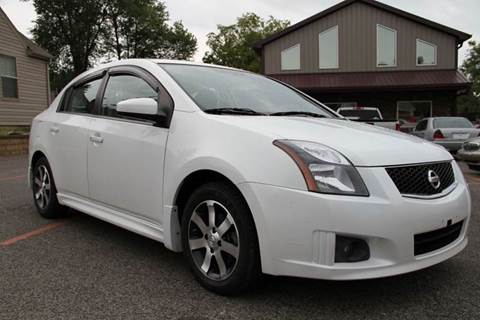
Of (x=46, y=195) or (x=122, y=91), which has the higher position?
(x=122, y=91)

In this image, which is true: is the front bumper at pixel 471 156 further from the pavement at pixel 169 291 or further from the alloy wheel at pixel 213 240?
the alloy wheel at pixel 213 240

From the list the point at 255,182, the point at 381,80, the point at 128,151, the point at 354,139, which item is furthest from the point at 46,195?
the point at 381,80

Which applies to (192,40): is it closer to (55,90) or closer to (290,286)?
(55,90)

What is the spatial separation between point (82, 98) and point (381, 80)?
18720 mm

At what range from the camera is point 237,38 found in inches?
2447

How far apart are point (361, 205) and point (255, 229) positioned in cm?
64

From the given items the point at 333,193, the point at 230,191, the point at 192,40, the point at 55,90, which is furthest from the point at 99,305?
the point at 192,40

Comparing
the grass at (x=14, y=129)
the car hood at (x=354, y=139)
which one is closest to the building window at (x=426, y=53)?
the grass at (x=14, y=129)

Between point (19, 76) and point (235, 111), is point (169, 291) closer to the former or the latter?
point (235, 111)

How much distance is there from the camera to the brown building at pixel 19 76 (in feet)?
55.1

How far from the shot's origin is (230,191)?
2883 millimetres

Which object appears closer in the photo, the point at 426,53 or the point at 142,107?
the point at 142,107

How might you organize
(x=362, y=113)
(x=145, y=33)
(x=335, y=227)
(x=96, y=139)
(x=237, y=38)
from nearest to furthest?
(x=335, y=227)
(x=96, y=139)
(x=362, y=113)
(x=145, y=33)
(x=237, y=38)

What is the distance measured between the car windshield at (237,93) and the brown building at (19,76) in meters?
14.9
